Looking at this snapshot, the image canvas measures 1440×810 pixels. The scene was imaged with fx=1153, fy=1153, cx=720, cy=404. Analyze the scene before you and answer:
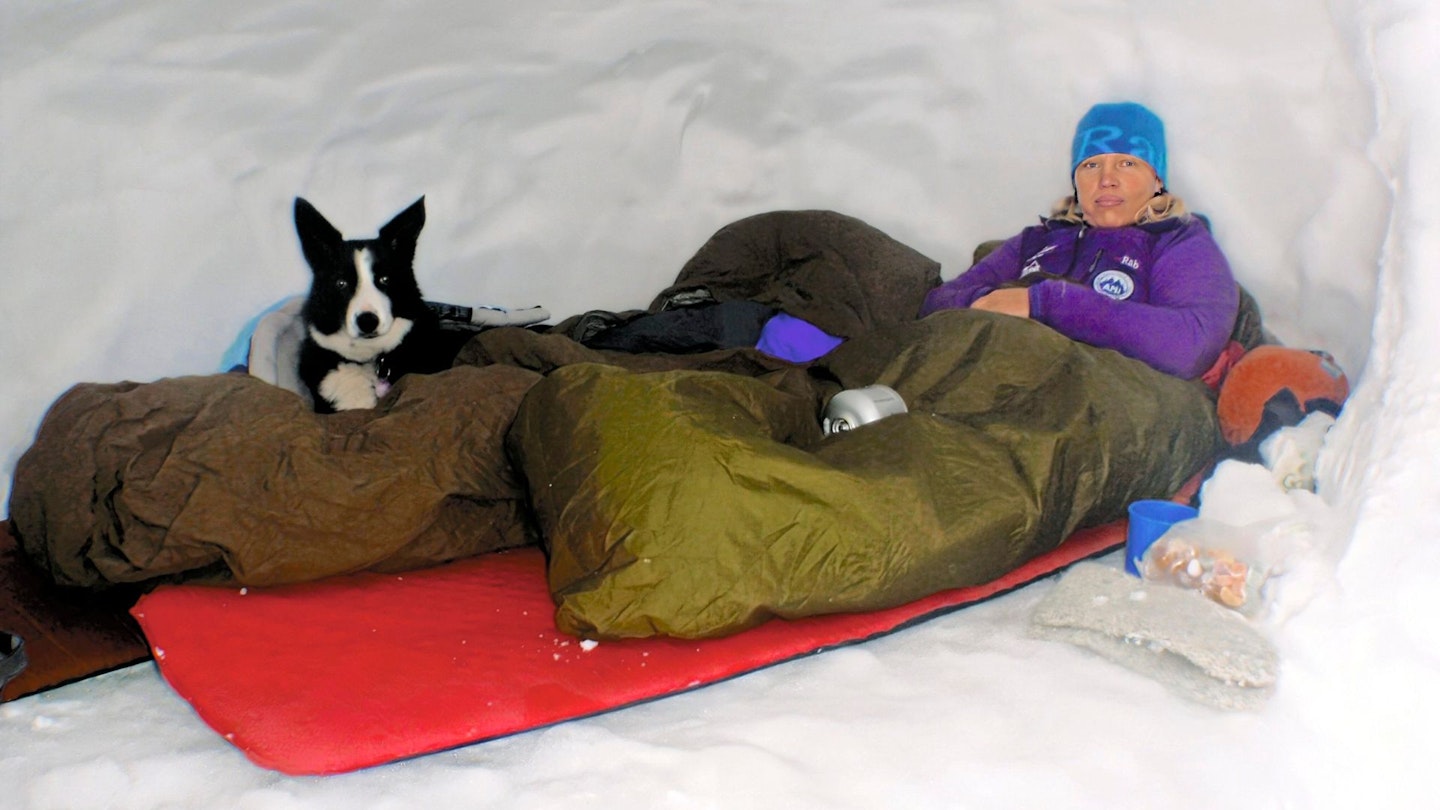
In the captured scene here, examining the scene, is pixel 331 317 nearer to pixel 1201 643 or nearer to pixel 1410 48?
pixel 1201 643

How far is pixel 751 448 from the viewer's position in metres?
1.30

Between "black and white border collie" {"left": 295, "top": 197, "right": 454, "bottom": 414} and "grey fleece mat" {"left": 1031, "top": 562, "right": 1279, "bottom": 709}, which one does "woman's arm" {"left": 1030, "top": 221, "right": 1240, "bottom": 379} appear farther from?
"black and white border collie" {"left": 295, "top": 197, "right": 454, "bottom": 414}

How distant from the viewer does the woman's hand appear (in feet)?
5.91

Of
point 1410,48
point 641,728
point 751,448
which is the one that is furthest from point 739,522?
point 1410,48

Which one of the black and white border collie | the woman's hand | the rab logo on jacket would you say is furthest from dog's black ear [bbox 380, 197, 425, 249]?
the rab logo on jacket

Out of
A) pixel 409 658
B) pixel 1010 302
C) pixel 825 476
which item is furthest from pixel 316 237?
A: pixel 1010 302

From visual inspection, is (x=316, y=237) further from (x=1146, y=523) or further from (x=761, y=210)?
(x=1146, y=523)

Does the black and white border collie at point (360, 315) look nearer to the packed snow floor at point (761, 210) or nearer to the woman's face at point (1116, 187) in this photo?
the packed snow floor at point (761, 210)

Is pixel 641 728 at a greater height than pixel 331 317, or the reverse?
pixel 331 317

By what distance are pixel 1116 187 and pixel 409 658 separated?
137 cm

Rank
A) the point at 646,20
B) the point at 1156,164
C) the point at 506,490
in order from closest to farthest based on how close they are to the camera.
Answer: the point at 506,490 → the point at 1156,164 → the point at 646,20

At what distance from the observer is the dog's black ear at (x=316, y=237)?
1.75 m

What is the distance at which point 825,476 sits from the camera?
1294mm

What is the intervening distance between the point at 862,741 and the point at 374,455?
71 cm
